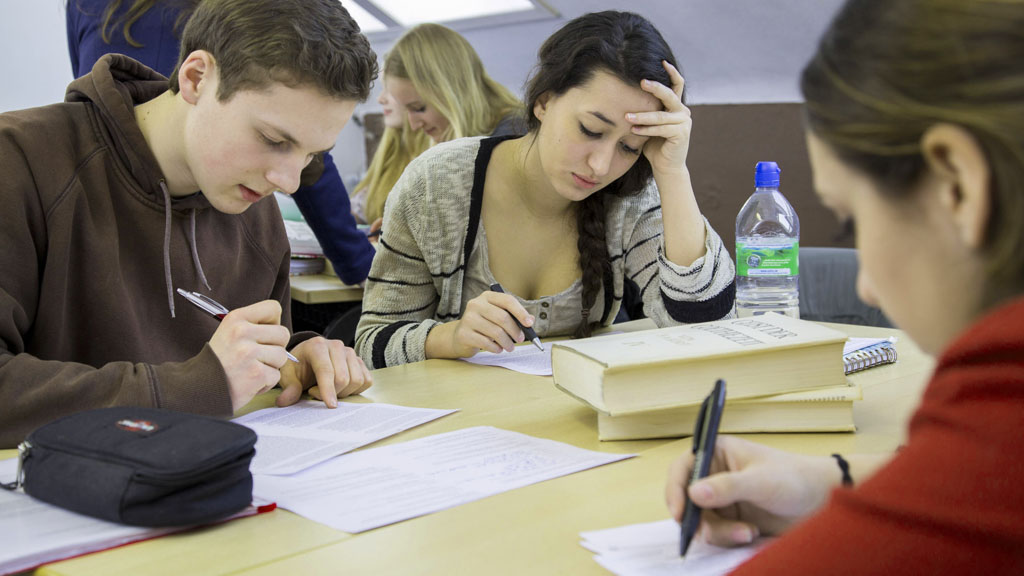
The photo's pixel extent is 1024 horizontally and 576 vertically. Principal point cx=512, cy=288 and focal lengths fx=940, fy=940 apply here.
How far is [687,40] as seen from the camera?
3602mm

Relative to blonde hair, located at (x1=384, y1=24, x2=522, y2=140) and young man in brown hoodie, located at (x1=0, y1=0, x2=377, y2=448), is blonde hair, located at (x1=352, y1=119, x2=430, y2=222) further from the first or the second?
young man in brown hoodie, located at (x1=0, y1=0, x2=377, y2=448)

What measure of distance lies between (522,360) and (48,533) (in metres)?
0.84

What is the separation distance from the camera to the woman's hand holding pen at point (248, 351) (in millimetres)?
1101

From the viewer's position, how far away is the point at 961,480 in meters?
0.48

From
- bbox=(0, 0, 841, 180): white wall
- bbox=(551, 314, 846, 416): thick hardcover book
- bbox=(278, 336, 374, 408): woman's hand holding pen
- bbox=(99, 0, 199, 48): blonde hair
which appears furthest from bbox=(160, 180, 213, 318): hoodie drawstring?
bbox=(0, 0, 841, 180): white wall

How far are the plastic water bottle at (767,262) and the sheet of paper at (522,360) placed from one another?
382 millimetres

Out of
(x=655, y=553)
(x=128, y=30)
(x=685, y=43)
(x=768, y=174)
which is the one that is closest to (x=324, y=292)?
(x=128, y=30)

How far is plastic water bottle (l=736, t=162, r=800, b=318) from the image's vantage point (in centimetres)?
177

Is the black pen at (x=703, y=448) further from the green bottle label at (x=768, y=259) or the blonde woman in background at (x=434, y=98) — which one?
the blonde woman in background at (x=434, y=98)

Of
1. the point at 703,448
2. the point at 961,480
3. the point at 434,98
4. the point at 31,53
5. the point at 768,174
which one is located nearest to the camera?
the point at 961,480

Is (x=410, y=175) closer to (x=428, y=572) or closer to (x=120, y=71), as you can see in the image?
(x=120, y=71)

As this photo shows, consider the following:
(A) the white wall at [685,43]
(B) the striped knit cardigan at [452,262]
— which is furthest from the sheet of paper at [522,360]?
(A) the white wall at [685,43]

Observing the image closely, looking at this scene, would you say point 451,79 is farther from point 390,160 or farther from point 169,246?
point 169,246

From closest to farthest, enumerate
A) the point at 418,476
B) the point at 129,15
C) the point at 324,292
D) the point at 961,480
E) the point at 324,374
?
the point at 961,480 → the point at 418,476 → the point at 324,374 → the point at 129,15 → the point at 324,292
